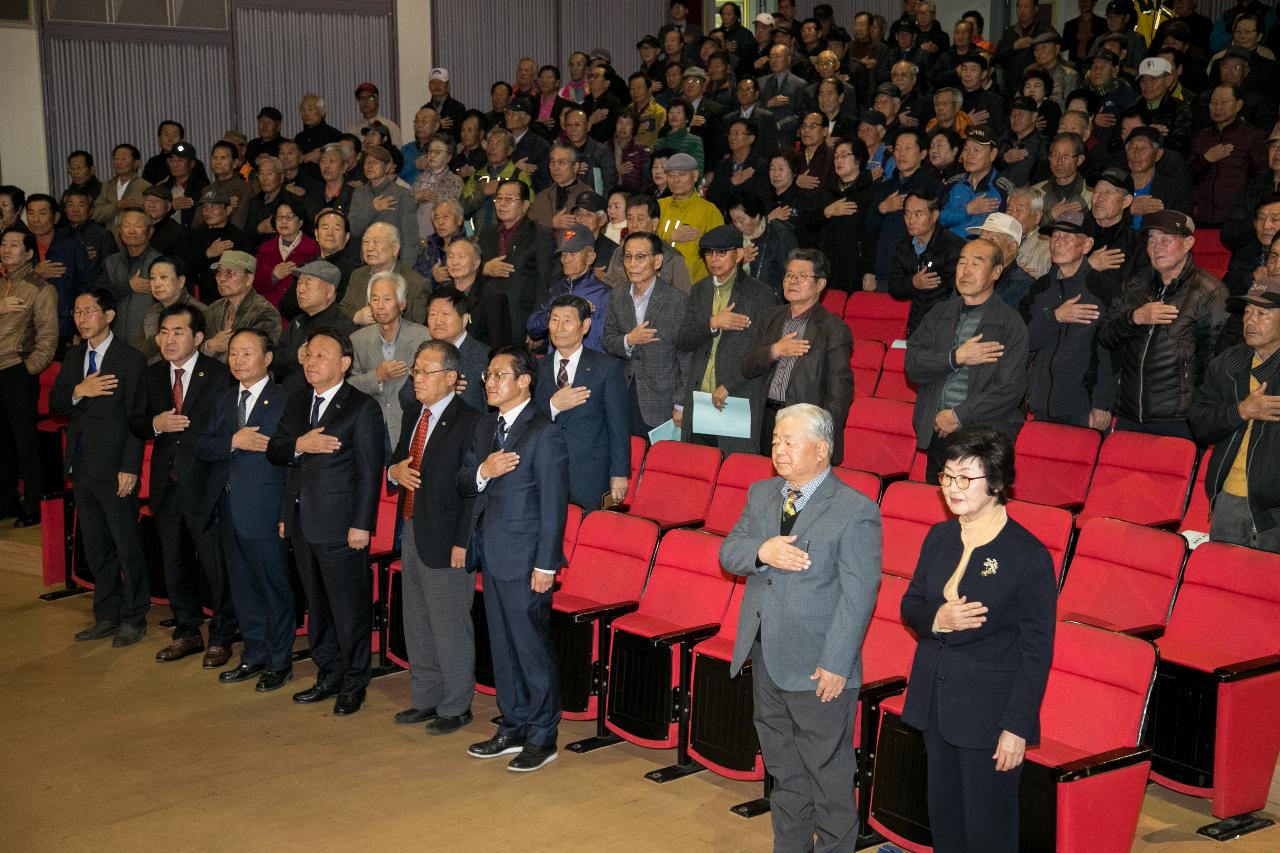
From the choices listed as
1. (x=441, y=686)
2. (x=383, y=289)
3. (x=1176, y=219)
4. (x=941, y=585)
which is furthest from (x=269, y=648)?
(x=1176, y=219)

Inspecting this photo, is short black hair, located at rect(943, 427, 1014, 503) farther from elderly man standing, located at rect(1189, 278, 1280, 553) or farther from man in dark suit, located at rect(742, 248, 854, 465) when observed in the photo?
man in dark suit, located at rect(742, 248, 854, 465)

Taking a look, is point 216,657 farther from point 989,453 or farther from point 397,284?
point 989,453

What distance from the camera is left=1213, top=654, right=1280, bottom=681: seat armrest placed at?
410 cm

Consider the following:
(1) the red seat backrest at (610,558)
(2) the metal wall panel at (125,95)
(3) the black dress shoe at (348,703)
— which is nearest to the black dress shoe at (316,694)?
(3) the black dress shoe at (348,703)

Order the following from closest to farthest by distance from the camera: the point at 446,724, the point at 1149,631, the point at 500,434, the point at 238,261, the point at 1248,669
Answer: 1. the point at 1248,669
2. the point at 1149,631
3. the point at 500,434
4. the point at 446,724
5. the point at 238,261

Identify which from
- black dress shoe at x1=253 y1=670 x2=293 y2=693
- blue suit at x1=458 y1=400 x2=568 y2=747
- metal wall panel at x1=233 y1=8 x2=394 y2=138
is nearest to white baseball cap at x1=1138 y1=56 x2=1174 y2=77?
blue suit at x1=458 y1=400 x2=568 y2=747

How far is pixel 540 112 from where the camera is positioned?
1202cm

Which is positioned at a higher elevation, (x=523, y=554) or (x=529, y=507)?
(x=529, y=507)

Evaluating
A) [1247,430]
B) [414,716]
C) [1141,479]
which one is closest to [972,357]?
[1141,479]

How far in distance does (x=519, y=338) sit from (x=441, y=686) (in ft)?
8.42

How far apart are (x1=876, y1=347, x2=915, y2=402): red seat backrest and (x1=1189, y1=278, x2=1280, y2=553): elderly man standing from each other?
2.36 meters

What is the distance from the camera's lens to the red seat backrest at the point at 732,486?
5.69 m

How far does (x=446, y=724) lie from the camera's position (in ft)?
17.6

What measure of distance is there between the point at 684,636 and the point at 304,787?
59.0 inches
